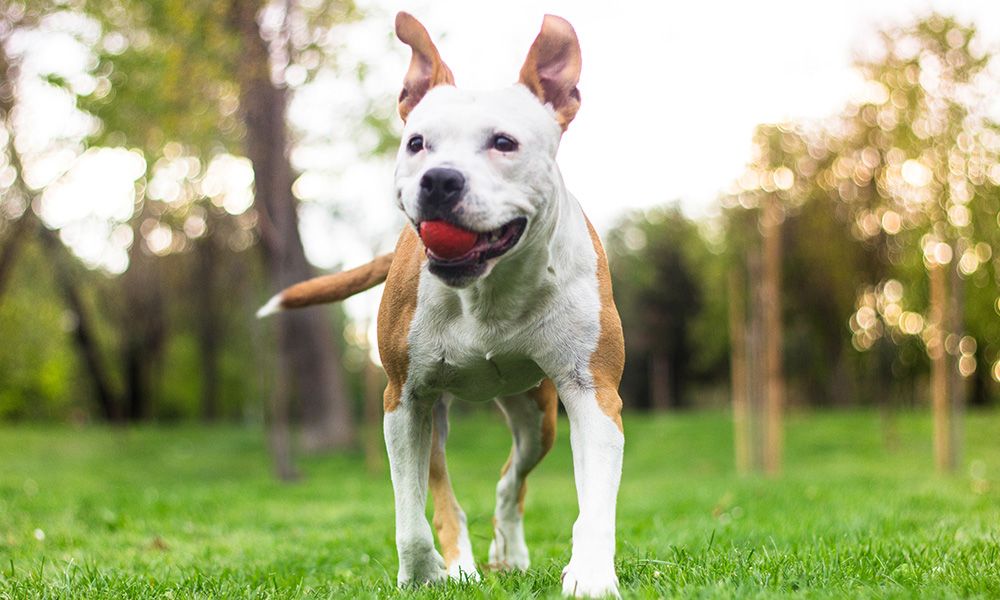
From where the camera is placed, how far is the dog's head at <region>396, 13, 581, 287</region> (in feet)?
10.1

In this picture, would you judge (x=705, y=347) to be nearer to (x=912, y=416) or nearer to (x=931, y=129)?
(x=912, y=416)

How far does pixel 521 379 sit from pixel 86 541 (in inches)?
133

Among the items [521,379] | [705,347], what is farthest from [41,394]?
[521,379]

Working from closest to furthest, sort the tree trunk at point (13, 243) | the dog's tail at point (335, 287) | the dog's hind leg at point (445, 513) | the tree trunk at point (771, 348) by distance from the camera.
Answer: the dog's hind leg at point (445, 513) → the dog's tail at point (335, 287) → the tree trunk at point (771, 348) → the tree trunk at point (13, 243)

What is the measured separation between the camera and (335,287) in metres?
4.55

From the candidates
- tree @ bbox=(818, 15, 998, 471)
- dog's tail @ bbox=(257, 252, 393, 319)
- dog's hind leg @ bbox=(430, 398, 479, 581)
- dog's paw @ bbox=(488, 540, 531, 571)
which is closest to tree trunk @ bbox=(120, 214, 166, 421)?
tree @ bbox=(818, 15, 998, 471)

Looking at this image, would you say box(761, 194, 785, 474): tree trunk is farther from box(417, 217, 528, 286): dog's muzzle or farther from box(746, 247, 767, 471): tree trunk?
box(417, 217, 528, 286): dog's muzzle

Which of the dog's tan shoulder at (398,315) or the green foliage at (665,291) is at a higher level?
the dog's tan shoulder at (398,315)

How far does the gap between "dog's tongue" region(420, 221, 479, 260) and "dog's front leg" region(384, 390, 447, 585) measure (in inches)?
31.9

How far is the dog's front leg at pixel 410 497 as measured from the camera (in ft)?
12.3

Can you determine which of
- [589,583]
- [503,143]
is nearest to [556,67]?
[503,143]

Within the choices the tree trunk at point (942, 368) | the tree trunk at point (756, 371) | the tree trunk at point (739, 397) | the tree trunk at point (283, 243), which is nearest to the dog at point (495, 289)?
the tree trunk at point (283, 243)

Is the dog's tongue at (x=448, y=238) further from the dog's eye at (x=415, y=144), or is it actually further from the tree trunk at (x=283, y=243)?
the tree trunk at (x=283, y=243)

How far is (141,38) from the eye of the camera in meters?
12.5
